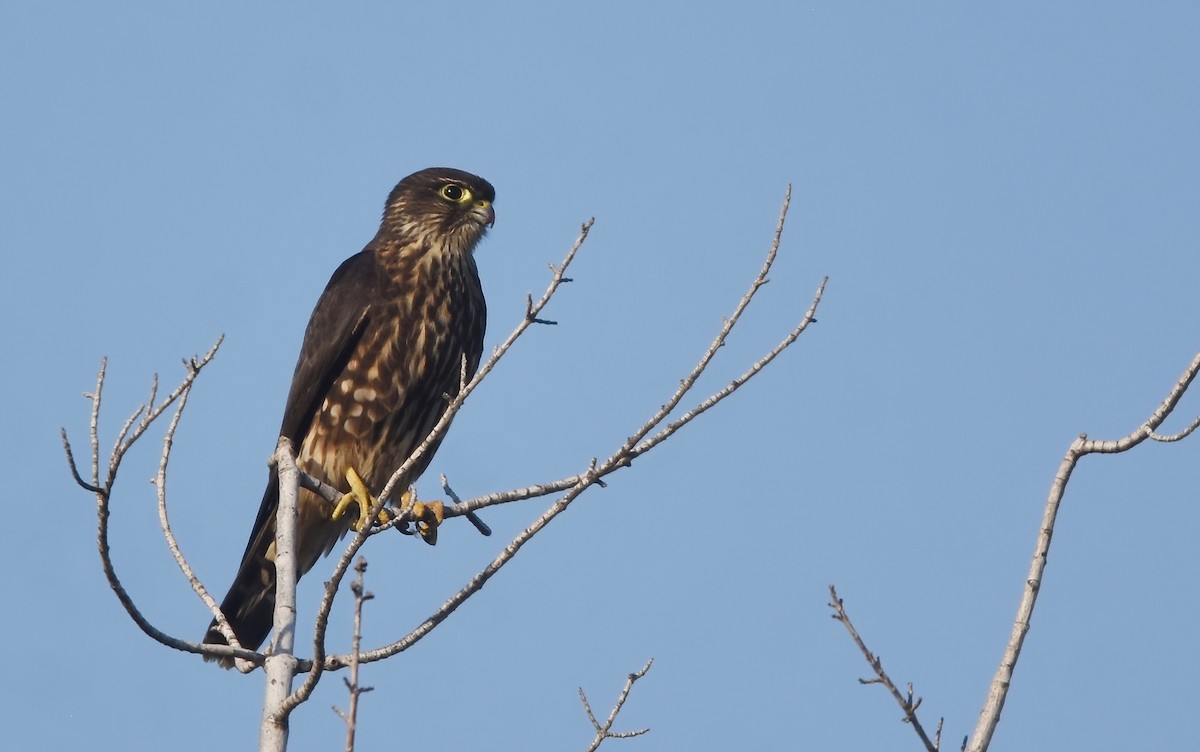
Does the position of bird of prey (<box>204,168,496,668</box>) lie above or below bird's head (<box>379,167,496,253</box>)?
below

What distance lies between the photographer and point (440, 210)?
5.73 metres

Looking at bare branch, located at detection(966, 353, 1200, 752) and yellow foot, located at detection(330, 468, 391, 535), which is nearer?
bare branch, located at detection(966, 353, 1200, 752)

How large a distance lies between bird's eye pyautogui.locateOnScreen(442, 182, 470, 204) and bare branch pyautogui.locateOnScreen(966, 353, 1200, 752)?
370cm

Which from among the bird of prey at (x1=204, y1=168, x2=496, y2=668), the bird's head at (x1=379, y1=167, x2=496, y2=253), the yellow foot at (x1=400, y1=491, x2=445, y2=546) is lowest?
the yellow foot at (x1=400, y1=491, x2=445, y2=546)

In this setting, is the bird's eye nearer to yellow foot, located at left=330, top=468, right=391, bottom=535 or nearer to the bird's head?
the bird's head

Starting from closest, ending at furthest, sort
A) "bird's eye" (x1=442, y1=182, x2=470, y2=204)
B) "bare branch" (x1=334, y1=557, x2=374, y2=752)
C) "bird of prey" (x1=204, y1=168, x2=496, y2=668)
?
1. "bare branch" (x1=334, y1=557, x2=374, y2=752)
2. "bird of prey" (x1=204, y1=168, x2=496, y2=668)
3. "bird's eye" (x1=442, y1=182, x2=470, y2=204)

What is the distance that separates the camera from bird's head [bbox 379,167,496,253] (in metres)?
5.58

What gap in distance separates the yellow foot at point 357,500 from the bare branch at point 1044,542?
2.27 m

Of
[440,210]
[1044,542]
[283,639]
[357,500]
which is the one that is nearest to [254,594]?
[357,500]

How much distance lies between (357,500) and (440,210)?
1533 millimetres

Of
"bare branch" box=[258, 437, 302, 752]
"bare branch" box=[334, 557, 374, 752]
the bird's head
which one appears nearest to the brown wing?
the bird's head

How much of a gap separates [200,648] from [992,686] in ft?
5.47

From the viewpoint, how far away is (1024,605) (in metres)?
2.36

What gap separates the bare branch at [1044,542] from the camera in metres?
2.30
